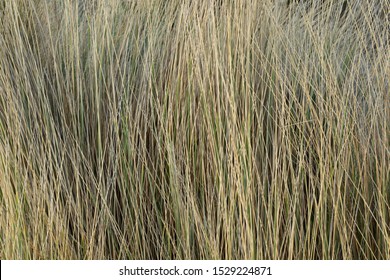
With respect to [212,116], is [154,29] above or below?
above

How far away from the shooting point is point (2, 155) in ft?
5.87

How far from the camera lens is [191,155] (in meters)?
1.89

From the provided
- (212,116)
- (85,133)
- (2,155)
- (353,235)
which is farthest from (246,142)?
(2,155)

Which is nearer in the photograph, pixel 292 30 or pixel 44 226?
pixel 44 226

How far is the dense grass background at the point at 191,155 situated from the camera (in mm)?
1748

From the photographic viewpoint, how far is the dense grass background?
1748mm

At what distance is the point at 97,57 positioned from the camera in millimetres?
2160

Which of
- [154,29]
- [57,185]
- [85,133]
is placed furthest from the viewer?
A: [154,29]
